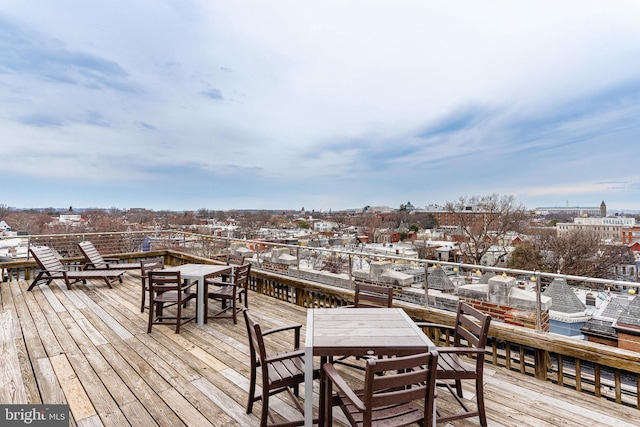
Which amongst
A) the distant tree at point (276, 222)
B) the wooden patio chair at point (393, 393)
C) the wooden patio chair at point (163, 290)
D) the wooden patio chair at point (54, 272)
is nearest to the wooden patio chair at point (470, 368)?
the wooden patio chair at point (393, 393)

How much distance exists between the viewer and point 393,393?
157 cm

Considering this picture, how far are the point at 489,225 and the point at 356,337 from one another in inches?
1029

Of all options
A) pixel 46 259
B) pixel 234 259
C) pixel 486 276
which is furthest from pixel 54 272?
pixel 486 276

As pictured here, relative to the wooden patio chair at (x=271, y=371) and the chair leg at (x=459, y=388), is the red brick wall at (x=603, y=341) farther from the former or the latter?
the wooden patio chair at (x=271, y=371)

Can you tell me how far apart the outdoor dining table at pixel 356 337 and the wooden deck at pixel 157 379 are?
0.77m

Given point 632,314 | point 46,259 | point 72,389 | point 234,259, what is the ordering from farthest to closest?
point 46,259 < point 234,259 < point 72,389 < point 632,314

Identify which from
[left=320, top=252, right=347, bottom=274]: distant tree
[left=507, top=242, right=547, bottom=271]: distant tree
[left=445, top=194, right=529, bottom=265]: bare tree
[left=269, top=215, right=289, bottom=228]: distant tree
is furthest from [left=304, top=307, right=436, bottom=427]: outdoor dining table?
[left=445, top=194, right=529, bottom=265]: bare tree

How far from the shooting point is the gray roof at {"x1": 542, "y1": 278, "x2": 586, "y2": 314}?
2995 mm

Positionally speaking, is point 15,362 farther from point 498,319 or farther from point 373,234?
point 373,234

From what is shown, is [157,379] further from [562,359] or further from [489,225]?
[489,225]

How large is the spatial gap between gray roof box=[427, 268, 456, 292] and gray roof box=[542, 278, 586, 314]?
3.19 ft

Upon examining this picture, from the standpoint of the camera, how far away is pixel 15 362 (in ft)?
10.6

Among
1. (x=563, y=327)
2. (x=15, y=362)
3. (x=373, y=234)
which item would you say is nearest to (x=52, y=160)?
(x=15, y=362)

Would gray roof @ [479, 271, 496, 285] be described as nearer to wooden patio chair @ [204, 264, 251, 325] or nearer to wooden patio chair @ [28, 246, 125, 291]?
wooden patio chair @ [204, 264, 251, 325]
